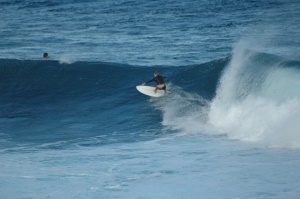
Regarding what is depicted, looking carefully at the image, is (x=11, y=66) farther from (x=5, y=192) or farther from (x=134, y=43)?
(x=5, y=192)

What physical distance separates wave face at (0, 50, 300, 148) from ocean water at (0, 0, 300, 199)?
0.17ft

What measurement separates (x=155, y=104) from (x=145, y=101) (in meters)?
0.79

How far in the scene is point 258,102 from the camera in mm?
19891

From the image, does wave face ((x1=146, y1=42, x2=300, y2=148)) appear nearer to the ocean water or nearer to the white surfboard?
the ocean water

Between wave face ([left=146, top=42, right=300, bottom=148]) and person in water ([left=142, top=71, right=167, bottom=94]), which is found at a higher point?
person in water ([left=142, top=71, right=167, bottom=94])

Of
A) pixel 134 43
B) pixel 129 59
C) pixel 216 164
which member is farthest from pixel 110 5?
pixel 216 164

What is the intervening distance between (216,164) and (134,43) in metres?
18.9

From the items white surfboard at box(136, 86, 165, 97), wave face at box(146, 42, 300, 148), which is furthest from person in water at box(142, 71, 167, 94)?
wave face at box(146, 42, 300, 148)

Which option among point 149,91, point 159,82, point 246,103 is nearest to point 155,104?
point 149,91

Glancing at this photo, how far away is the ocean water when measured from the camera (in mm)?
14070

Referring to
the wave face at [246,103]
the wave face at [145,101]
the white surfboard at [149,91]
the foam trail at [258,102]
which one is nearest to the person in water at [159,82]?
the white surfboard at [149,91]

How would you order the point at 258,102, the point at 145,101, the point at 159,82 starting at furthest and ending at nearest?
1. the point at 145,101
2. the point at 159,82
3. the point at 258,102

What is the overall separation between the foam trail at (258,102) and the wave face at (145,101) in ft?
0.09

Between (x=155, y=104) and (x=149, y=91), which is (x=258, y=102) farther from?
(x=149, y=91)
